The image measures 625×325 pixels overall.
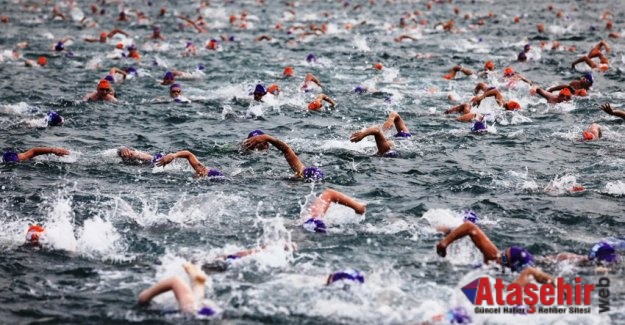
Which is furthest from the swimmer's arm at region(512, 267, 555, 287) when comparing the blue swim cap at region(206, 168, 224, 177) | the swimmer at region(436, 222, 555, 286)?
the blue swim cap at region(206, 168, 224, 177)

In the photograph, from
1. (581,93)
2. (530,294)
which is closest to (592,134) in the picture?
(581,93)

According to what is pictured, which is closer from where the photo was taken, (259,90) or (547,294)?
(547,294)

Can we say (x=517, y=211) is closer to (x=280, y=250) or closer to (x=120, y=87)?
(x=280, y=250)

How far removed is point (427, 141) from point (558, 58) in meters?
11.1

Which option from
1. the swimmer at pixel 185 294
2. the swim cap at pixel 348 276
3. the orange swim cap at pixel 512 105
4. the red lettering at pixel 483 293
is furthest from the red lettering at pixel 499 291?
the orange swim cap at pixel 512 105

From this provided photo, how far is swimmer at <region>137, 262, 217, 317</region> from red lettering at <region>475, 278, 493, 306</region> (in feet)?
8.07

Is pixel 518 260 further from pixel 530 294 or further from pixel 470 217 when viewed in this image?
pixel 470 217

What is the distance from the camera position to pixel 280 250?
818 cm

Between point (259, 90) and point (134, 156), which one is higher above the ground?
point (259, 90)

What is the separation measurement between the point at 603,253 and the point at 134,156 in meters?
6.99

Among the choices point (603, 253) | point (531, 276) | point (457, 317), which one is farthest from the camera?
point (603, 253)

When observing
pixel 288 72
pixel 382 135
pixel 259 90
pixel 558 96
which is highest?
pixel 288 72

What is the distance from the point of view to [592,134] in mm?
13133

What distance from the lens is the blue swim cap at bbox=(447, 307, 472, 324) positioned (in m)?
6.62
